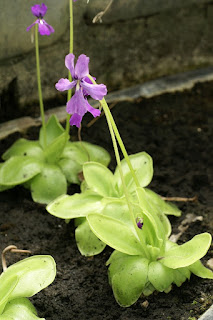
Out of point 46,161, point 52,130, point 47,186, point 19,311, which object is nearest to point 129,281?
point 19,311

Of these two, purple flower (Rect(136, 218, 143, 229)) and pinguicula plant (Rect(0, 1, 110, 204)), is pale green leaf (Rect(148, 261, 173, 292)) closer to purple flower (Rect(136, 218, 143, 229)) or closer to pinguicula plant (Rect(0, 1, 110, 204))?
purple flower (Rect(136, 218, 143, 229))

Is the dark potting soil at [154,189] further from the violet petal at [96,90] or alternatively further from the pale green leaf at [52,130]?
the violet petal at [96,90]

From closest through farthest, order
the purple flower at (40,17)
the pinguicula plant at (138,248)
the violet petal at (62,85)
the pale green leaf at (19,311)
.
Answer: the violet petal at (62,85)
the pale green leaf at (19,311)
the pinguicula plant at (138,248)
the purple flower at (40,17)

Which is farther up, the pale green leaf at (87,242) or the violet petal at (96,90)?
the violet petal at (96,90)

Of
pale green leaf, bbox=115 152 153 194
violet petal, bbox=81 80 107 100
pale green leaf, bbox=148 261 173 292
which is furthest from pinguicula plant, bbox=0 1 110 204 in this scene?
violet petal, bbox=81 80 107 100

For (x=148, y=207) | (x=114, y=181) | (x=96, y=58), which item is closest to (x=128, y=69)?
(x=96, y=58)

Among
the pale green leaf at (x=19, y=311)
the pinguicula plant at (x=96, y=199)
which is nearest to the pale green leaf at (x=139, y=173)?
the pinguicula plant at (x=96, y=199)

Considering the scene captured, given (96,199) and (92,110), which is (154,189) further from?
(92,110)
